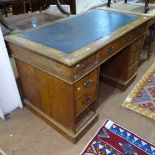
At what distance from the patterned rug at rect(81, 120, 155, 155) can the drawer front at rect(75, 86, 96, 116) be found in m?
0.31

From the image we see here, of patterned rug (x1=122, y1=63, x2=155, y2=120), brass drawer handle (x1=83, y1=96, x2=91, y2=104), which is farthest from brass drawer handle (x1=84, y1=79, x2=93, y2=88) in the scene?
patterned rug (x1=122, y1=63, x2=155, y2=120)

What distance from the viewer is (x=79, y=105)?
4.44ft

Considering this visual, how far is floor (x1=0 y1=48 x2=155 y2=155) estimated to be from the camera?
57.0 inches

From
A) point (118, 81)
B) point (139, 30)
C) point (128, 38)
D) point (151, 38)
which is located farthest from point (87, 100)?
point (151, 38)

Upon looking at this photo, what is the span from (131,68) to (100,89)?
425mm

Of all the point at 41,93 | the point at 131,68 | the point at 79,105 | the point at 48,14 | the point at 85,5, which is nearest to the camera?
the point at 79,105

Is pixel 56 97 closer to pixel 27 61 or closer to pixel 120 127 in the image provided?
pixel 27 61

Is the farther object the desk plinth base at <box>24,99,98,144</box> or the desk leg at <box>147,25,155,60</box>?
the desk leg at <box>147,25,155,60</box>

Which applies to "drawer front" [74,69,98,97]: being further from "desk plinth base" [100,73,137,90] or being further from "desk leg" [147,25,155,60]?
"desk leg" [147,25,155,60]

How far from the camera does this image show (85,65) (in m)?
1.21

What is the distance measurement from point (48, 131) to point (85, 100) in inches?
18.8

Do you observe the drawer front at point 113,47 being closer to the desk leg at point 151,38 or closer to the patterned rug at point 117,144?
the patterned rug at point 117,144

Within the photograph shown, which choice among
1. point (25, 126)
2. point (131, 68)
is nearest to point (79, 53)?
point (25, 126)

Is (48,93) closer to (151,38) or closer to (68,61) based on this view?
(68,61)
